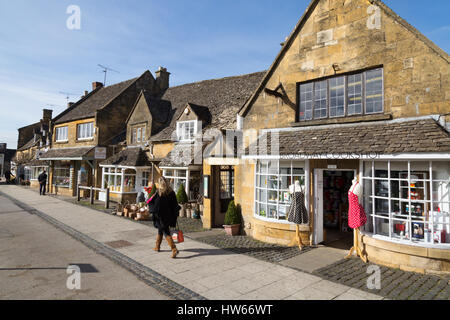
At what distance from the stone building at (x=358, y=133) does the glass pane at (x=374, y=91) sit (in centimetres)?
3

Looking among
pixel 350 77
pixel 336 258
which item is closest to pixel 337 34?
pixel 350 77

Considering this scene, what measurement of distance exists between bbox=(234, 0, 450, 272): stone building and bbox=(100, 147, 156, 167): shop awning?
386 inches

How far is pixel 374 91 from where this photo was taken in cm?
841

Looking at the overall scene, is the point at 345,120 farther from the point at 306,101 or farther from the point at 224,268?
the point at 224,268

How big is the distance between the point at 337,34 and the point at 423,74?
2979 millimetres

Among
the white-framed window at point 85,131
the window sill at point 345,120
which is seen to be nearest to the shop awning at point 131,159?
the white-framed window at point 85,131

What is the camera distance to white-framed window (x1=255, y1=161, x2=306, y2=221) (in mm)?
9289

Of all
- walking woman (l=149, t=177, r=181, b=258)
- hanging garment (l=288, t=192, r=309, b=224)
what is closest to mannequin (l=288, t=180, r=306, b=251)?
hanging garment (l=288, t=192, r=309, b=224)

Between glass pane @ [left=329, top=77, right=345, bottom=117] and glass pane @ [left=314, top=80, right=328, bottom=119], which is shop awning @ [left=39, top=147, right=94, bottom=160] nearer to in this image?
glass pane @ [left=314, top=80, right=328, bottom=119]

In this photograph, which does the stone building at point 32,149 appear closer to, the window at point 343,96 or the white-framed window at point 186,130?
the white-framed window at point 186,130

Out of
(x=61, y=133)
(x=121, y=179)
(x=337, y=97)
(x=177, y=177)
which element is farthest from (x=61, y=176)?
(x=337, y=97)

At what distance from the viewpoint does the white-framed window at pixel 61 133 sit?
26.3m

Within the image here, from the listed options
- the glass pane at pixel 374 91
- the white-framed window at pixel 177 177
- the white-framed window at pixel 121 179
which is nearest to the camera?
the glass pane at pixel 374 91

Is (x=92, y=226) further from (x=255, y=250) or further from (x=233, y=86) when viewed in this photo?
(x=233, y=86)
